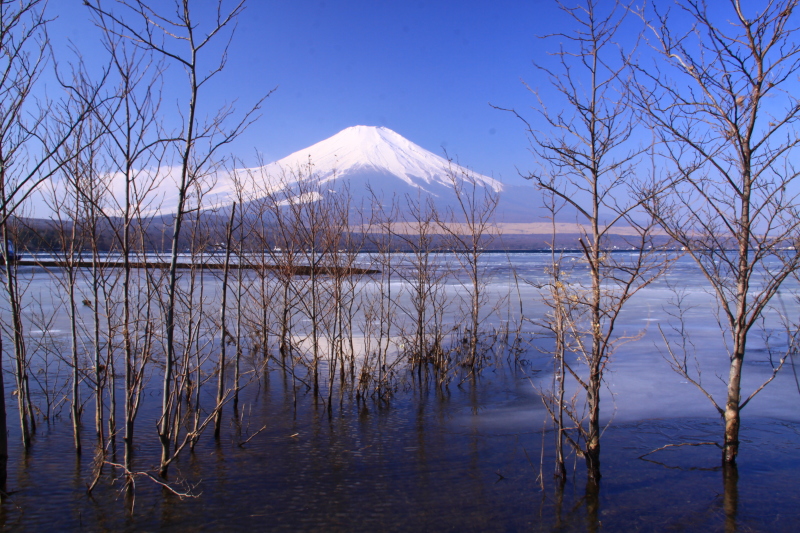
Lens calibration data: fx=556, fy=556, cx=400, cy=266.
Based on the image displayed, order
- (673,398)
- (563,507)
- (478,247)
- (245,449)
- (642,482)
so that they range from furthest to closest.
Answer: (478,247) → (673,398) → (245,449) → (642,482) → (563,507)

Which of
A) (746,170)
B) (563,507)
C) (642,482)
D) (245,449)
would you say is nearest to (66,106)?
(245,449)

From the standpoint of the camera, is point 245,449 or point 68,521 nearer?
point 68,521

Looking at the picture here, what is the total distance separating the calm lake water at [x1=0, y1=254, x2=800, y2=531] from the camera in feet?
17.4

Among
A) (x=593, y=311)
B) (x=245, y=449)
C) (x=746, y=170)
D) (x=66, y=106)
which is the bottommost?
(x=245, y=449)

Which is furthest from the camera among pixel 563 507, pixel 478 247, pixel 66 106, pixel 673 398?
pixel 478 247

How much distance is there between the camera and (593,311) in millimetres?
5316

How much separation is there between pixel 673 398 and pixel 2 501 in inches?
361

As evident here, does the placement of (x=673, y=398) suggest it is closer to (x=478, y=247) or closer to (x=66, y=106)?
(x=478, y=247)

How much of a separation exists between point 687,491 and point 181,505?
523 cm

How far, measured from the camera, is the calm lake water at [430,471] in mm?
5312

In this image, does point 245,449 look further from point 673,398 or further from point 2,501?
point 673,398

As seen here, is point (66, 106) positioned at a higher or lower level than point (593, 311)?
higher

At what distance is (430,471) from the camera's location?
6.48 metres

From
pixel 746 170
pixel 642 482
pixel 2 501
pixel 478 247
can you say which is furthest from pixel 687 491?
pixel 2 501
